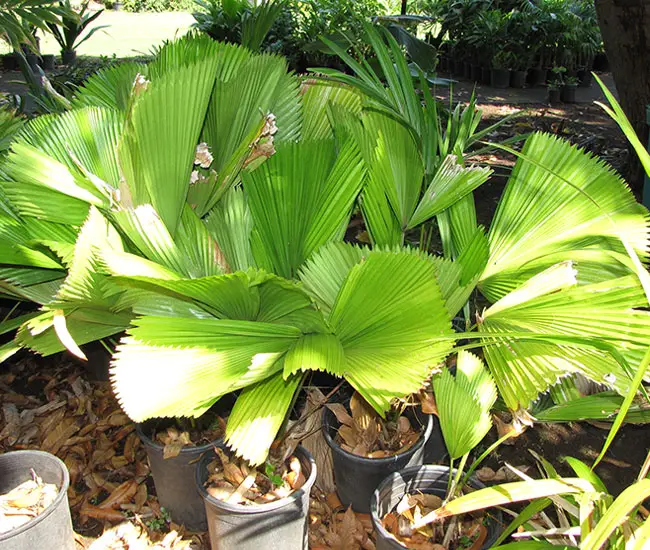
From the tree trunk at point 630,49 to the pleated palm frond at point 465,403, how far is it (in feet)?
9.67

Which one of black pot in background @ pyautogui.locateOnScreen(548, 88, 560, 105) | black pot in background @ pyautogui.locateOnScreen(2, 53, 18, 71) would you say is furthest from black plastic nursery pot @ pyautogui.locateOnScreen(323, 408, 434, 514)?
black pot in background @ pyautogui.locateOnScreen(2, 53, 18, 71)

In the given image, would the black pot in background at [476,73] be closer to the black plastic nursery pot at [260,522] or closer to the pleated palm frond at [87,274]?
the black plastic nursery pot at [260,522]

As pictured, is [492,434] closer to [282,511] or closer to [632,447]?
[632,447]

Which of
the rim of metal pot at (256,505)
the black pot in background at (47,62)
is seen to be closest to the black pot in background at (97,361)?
the rim of metal pot at (256,505)

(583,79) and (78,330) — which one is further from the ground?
(583,79)

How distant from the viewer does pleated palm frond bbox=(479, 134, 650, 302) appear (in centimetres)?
141

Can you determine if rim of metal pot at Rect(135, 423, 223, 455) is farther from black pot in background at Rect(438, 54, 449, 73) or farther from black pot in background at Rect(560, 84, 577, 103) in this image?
black pot in background at Rect(438, 54, 449, 73)

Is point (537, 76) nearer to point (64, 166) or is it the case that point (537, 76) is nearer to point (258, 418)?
point (64, 166)

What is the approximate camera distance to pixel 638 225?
1386 millimetres

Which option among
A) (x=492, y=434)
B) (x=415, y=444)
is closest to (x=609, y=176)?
(x=415, y=444)

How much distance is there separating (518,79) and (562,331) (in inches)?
298

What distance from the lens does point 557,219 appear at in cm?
147

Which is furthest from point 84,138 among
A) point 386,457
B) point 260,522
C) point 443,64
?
point 443,64

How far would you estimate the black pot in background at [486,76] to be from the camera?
8.19 m
